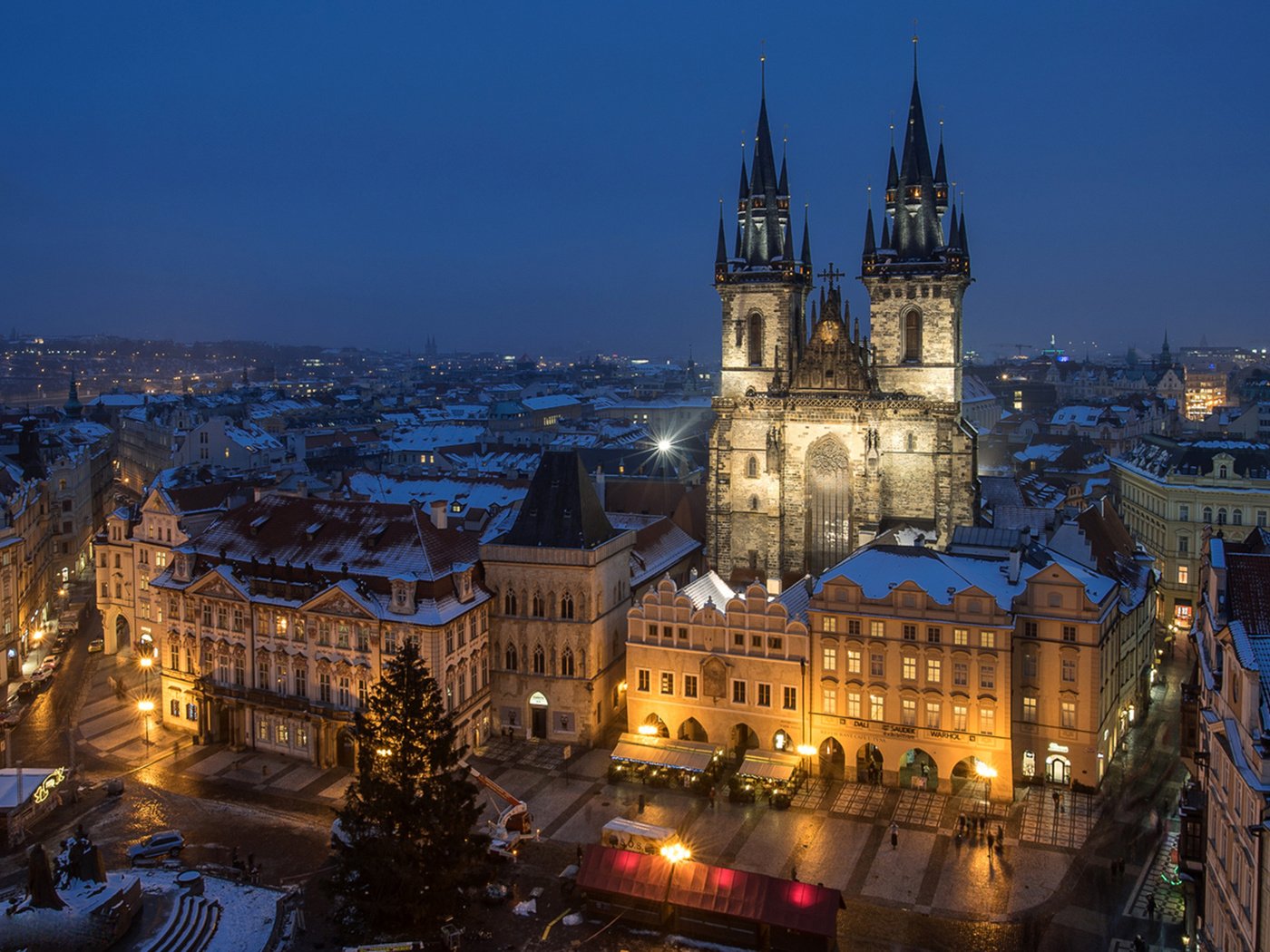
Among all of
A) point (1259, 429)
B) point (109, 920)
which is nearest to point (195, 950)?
point (109, 920)

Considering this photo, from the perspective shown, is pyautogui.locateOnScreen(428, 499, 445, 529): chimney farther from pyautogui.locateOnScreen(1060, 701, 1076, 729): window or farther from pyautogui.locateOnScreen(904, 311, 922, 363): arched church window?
pyautogui.locateOnScreen(1060, 701, 1076, 729): window

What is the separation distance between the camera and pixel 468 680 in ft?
215

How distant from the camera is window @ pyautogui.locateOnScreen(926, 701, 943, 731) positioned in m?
59.3

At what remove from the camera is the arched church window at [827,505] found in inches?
3287

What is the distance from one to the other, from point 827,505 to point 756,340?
49.6 feet

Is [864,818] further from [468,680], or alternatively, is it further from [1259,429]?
[1259,429]

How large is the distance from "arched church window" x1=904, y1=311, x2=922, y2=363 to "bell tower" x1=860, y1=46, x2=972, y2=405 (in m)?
0.07

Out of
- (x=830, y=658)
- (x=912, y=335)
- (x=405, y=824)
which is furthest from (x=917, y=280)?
(x=405, y=824)

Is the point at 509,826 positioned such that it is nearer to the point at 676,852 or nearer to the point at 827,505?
the point at 676,852

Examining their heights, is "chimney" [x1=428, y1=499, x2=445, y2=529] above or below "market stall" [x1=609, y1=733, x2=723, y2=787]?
above

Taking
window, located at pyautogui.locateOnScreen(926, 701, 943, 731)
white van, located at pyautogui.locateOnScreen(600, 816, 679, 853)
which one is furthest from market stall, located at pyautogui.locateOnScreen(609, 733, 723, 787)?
window, located at pyautogui.locateOnScreen(926, 701, 943, 731)

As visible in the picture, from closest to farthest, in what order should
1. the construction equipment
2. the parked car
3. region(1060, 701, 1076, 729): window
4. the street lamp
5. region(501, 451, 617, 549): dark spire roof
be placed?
the parked car < the construction equipment < region(1060, 701, 1076, 729): window < region(501, 451, 617, 549): dark spire roof < the street lamp

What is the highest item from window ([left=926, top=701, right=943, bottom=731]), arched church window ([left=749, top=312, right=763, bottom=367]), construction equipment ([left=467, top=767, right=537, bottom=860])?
arched church window ([left=749, top=312, right=763, bottom=367])

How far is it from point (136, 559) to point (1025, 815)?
204 ft
